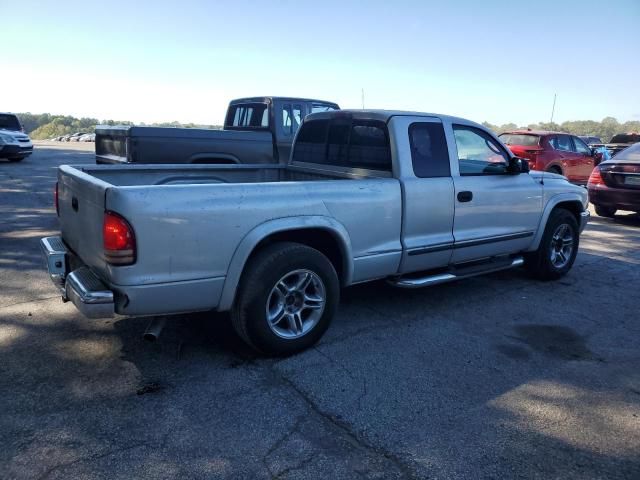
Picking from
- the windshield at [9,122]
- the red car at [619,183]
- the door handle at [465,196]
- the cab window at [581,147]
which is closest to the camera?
the door handle at [465,196]

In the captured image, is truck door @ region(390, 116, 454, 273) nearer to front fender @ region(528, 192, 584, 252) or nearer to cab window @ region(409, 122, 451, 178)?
cab window @ region(409, 122, 451, 178)

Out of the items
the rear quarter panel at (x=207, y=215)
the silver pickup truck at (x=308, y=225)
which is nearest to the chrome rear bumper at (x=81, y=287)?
the silver pickup truck at (x=308, y=225)

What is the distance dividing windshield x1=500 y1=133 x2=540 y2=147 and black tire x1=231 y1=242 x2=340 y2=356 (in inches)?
442

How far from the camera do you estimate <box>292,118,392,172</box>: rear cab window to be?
445 centimetres

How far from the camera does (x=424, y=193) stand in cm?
430

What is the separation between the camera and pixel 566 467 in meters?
2.57

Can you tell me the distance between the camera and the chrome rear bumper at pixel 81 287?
295cm

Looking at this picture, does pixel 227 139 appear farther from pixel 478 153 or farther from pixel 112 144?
pixel 478 153

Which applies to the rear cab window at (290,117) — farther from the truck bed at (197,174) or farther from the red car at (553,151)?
the red car at (553,151)

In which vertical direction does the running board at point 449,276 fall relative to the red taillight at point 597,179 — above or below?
below

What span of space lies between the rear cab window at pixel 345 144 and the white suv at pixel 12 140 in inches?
676

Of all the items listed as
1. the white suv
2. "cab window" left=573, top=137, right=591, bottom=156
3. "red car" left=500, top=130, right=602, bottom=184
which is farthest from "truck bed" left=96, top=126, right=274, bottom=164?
the white suv

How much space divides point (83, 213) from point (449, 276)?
10.0 ft

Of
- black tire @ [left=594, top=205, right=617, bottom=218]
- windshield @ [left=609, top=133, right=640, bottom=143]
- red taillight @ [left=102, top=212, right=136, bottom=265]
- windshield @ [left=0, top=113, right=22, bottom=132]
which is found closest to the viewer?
red taillight @ [left=102, top=212, right=136, bottom=265]
